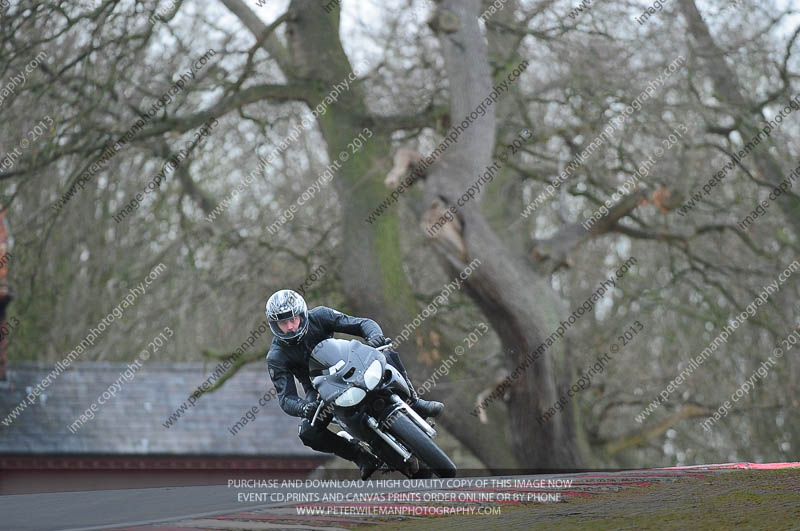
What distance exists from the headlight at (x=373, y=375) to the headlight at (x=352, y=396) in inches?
2.8

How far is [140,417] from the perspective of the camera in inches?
987

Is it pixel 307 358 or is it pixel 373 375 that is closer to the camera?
pixel 373 375

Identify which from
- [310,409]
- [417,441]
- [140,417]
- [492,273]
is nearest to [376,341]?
[310,409]

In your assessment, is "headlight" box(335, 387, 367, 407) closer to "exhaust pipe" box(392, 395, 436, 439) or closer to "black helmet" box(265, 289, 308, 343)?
"exhaust pipe" box(392, 395, 436, 439)

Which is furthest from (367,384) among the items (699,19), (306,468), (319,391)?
(306,468)

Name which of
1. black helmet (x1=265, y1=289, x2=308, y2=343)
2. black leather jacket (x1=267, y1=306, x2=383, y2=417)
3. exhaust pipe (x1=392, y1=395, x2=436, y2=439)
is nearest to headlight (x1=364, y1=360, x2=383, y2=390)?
exhaust pipe (x1=392, y1=395, x2=436, y2=439)

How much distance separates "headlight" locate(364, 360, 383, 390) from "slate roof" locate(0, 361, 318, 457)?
16.4 metres

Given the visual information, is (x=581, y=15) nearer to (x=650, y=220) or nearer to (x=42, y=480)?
(x=650, y=220)

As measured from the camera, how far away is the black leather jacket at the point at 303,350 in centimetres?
836

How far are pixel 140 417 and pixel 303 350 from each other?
58.0 ft

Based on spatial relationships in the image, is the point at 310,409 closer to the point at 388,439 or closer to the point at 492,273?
the point at 388,439

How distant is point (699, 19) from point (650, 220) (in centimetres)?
351

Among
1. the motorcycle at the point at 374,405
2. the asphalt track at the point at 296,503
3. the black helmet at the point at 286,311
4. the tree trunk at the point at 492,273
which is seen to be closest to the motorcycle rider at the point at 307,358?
the black helmet at the point at 286,311

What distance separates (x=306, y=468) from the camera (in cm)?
2478
